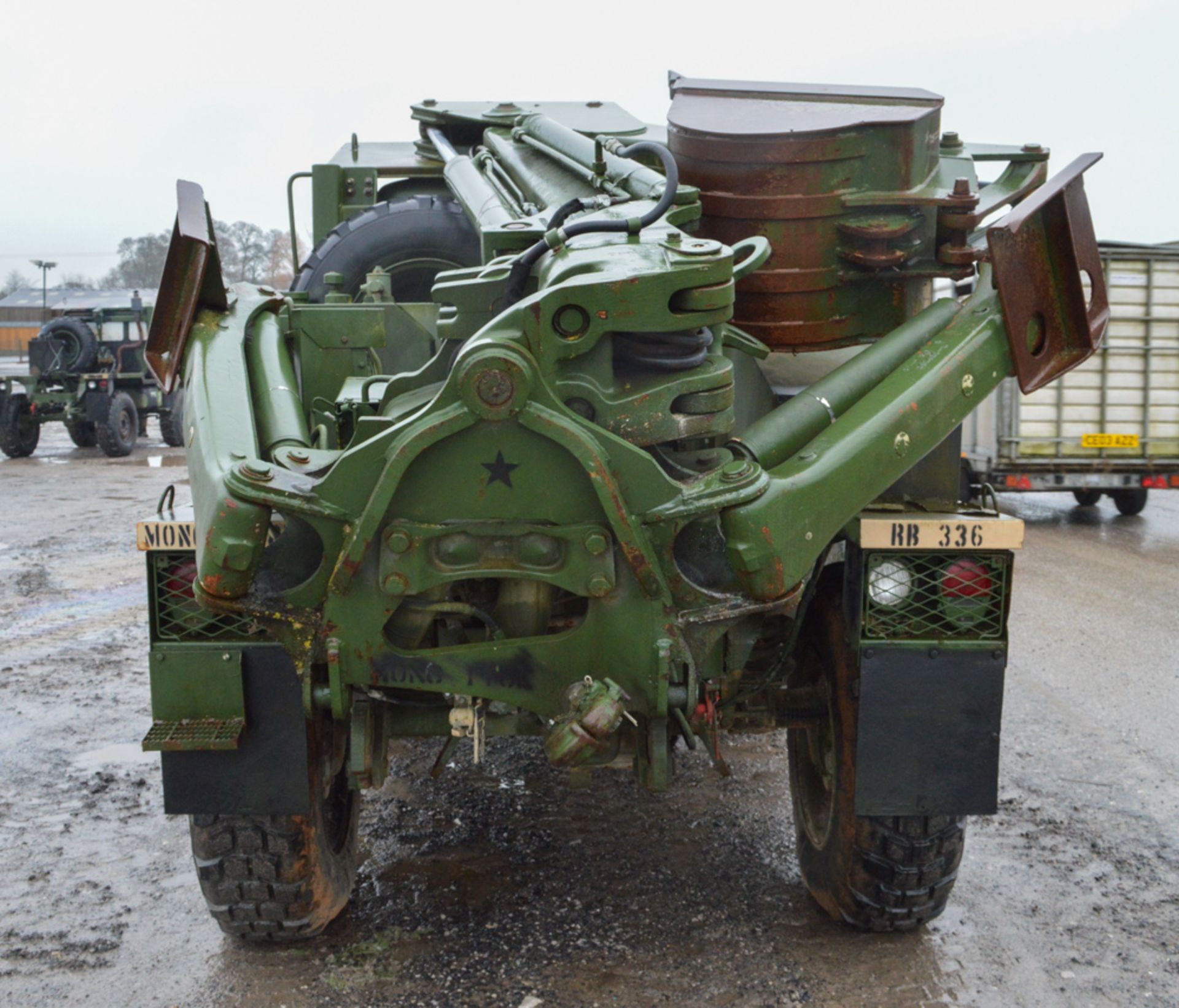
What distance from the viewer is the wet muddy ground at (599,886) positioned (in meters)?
3.29

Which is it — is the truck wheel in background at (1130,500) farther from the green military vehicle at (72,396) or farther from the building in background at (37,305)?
the green military vehicle at (72,396)

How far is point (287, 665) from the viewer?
10.3ft

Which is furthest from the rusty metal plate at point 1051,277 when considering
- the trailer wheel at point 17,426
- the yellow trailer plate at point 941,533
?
the trailer wheel at point 17,426

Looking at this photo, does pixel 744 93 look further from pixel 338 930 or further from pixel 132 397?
pixel 132 397

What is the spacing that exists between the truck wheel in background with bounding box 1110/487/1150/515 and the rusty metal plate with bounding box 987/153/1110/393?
947 centimetres

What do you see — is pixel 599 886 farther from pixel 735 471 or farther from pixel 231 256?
pixel 231 256

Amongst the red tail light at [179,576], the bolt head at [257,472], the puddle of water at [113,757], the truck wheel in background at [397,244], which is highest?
the truck wheel in background at [397,244]

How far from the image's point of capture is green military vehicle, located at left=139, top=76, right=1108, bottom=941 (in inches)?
106

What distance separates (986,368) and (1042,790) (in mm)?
A: 2276

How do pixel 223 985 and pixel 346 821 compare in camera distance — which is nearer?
pixel 223 985

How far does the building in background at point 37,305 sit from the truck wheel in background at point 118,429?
179 cm

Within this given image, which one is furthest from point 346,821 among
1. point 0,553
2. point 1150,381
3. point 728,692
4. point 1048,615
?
point 1150,381

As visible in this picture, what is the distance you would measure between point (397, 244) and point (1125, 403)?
8039 mm

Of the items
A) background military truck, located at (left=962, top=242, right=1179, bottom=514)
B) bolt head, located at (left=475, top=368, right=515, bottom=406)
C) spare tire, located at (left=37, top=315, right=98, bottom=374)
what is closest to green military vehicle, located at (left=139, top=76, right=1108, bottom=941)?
bolt head, located at (left=475, top=368, right=515, bottom=406)
